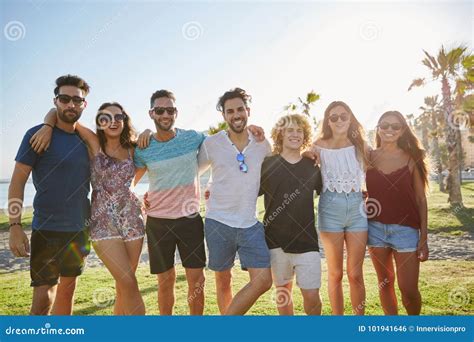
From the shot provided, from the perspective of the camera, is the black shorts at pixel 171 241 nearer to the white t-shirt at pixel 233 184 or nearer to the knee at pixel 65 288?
the white t-shirt at pixel 233 184

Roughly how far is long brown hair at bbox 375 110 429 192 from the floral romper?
3100 mm

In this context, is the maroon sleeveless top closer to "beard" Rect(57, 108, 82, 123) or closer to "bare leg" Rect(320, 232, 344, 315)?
"bare leg" Rect(320, 232, 344, 315)

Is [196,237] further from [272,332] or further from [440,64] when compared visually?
[440,64]

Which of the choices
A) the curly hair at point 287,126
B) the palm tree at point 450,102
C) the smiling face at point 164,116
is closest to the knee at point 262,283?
the curly hair at point 287,126

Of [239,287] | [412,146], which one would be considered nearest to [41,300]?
[239,287]

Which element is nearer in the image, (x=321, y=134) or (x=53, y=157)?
(x=53, y=157)

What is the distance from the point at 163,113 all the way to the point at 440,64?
60.6ft

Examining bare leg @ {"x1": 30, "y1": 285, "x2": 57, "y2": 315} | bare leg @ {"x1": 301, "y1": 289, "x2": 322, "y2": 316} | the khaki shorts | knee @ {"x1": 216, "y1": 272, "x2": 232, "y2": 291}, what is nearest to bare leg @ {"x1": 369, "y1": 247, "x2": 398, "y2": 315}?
the khaki shorts

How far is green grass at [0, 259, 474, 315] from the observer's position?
6305mm

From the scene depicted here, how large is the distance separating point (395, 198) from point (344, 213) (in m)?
0.65

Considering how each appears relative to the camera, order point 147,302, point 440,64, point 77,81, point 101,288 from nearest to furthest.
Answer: point 77,81, point 147,302, point 101,288, point 440,64

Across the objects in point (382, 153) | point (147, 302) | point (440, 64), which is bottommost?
point (147, 302)

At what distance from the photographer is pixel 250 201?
186 inches

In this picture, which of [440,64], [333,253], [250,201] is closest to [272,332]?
[333,253]
